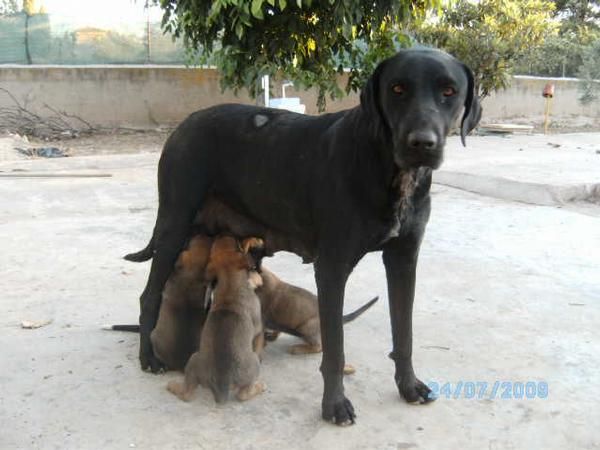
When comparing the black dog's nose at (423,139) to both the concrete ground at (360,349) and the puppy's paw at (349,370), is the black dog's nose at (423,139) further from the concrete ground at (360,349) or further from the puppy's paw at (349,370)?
the puppy's paw at (349,370)

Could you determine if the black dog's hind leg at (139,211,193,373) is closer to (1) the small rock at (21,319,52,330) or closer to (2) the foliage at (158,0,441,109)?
(1) the small rock at (21,319,52,330)

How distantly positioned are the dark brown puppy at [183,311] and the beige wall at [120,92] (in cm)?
1101

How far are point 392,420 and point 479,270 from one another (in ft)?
7.43

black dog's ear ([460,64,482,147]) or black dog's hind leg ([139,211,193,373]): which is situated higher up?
black dog's ear ([460,64,482,147])

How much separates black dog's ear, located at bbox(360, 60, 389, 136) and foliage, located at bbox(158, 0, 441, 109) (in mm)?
2658

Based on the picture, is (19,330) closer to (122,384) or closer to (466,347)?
(122,384)

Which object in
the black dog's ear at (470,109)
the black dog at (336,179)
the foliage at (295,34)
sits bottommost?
the black dog at (336,179)

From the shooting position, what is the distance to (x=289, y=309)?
339cm

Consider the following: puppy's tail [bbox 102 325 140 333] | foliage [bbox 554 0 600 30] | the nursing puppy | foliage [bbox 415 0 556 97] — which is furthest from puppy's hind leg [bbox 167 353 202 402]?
foliage [bbox 554 0 600 30]

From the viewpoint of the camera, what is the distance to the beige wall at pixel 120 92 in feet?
45.6

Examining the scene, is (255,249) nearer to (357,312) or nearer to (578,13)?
(357,312)

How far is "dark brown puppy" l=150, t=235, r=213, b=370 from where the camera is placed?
322 cm

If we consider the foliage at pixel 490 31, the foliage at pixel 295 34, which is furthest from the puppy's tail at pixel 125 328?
the foliage at pixel 490 31

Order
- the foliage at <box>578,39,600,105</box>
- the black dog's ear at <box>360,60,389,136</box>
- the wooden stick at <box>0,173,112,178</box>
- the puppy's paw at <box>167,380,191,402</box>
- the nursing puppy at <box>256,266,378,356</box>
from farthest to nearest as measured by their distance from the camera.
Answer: the foliage at <box>578,39,600,105</box>, the wooden stick at <box>0,173,112,178</box>, the nursing puppy at <box>256,266,378,356</box>, the puppy's paw at <box>167,380,191,402</box>, the black dog's ear at <box>360,60,389,136</box>
